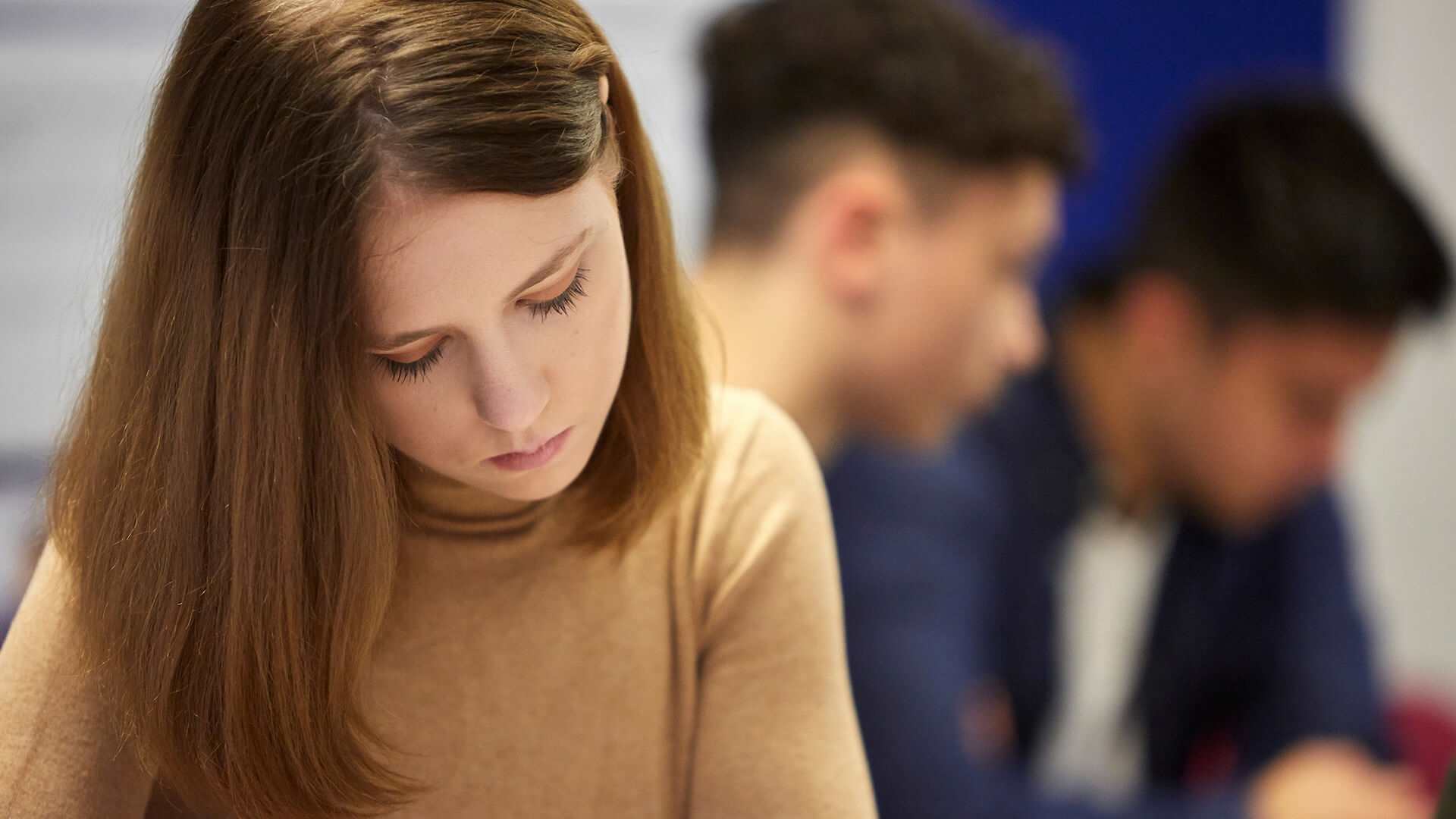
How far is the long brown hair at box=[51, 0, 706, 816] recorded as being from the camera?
0.59 meters

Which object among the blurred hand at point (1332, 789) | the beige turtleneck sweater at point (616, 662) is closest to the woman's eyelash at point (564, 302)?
the beige turtleneck sweater at point (616, 662)

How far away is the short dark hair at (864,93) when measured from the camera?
1.35 meters

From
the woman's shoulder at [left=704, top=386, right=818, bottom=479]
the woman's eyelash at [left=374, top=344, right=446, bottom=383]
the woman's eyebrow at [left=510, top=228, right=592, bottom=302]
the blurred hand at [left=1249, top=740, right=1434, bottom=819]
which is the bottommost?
the blurred hand at [left=1249, top=740, right=1434, bottom=819]

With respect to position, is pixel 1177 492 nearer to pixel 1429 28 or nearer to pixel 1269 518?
pixel 1269 518

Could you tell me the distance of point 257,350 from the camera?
0.60m

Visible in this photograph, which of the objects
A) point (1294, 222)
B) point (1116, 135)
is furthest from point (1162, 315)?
point (1116, 135)

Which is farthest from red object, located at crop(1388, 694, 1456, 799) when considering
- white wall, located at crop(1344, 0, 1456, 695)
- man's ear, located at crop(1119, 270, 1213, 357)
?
white wall, located at crop(1344, 0, 1456, 695)

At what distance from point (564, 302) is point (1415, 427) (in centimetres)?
297

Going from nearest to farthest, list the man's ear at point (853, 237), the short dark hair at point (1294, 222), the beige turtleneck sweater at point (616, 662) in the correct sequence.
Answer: the beige turtleneck sweater at point (616, 662) < the man's ear at point (853, 237) < the short dark hair at point (1294, 222)

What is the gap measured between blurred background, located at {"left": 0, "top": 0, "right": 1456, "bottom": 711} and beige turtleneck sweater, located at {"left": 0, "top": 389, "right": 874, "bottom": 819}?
1.06m

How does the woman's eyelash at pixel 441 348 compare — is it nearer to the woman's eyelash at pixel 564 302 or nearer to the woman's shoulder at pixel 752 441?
the woman's eyelash at pixel 564 302

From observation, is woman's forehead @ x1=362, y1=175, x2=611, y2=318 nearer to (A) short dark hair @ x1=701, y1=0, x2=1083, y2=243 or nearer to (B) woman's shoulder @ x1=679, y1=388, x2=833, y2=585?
(B) woman's shoulder @ x1=679, y1=388, x2=833, y2=585

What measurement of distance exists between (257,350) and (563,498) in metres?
0.18

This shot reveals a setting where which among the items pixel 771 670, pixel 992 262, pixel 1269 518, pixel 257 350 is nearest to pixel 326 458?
pixel 257 350
